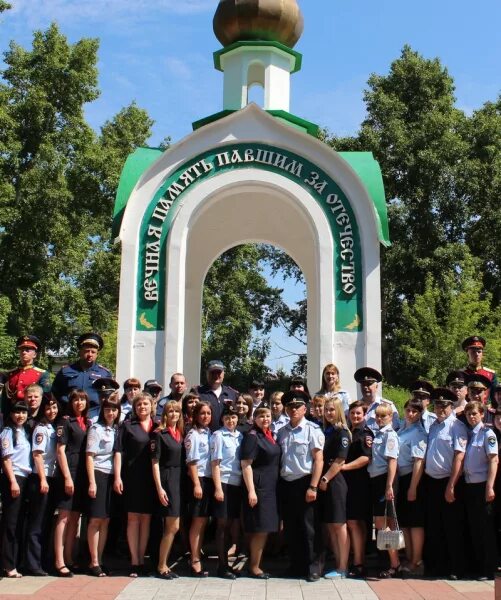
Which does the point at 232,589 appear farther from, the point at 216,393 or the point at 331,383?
the point at 331,383

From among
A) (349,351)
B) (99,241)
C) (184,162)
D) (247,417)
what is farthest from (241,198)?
(99,241)

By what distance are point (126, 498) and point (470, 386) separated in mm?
3653

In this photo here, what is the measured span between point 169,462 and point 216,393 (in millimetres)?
1474

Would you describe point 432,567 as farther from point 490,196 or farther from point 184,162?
point 490,196

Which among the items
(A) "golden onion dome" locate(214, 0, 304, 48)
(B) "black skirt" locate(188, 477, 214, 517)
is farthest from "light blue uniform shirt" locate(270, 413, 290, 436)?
(A) "golden onion dome" locate(214, 0, 304, 48)

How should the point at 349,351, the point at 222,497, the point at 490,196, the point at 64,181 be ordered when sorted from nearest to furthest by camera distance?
the point at 222,497
the point at 349,351
the point at 64,181
the point at 490,196

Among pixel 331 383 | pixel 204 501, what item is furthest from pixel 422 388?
pixel 204 501

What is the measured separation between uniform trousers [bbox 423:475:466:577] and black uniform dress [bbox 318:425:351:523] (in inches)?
34.2

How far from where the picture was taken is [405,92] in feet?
93.0

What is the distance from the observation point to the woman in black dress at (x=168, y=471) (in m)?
7.09

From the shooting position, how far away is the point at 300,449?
Result: 7.21m

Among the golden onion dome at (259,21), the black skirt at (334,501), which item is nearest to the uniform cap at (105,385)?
the black skirt at (334,501)

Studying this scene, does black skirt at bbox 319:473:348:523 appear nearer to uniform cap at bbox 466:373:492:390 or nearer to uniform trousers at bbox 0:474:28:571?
uniform cap at bbox 466:373:492:390

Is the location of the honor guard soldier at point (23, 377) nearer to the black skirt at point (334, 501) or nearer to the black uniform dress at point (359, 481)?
the black skirt at point (334, 501)
